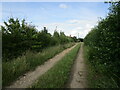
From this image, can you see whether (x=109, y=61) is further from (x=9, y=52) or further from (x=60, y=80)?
(x=9, y=52)

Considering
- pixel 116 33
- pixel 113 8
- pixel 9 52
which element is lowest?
pixel 9 52

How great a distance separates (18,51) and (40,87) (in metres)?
5.43

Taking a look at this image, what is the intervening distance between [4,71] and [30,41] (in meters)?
5.50

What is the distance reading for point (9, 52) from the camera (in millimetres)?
8383

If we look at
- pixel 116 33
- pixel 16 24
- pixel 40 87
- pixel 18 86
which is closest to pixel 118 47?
pixel 116 33

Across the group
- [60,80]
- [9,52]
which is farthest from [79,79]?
[9,52]

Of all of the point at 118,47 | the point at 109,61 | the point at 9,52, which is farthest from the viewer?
the point at 9,52

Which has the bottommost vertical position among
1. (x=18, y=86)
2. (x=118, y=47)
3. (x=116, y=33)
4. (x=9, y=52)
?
(x=18, y=86)

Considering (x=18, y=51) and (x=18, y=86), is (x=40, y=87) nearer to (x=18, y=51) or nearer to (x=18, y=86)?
(x=18, y=86)

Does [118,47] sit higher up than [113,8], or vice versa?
[113,8]

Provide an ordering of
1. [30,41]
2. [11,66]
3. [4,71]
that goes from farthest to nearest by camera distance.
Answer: [30,41] → [11,66] → [4,71]

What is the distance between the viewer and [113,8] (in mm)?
4262

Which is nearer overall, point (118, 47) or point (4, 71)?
point (118, 47)

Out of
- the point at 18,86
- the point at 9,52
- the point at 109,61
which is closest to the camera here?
the point at 109,61
